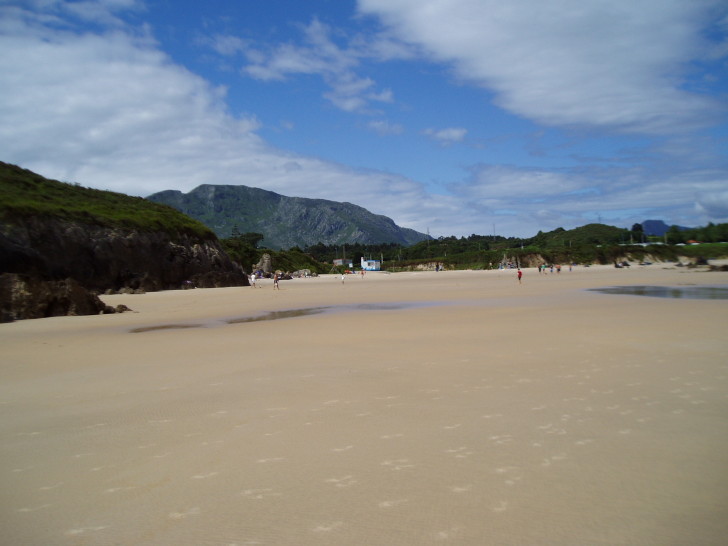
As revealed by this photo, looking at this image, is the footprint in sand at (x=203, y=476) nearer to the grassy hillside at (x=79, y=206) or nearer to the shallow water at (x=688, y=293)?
the shallow water at (x=688, y=293)

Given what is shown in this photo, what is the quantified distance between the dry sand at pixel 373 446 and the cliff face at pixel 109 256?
23.7 metres

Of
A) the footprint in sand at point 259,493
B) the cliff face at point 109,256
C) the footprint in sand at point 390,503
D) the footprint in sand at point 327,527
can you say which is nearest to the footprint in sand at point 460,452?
the footprint in sand at point 390,503

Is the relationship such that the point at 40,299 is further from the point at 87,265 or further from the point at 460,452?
the point at 460,452

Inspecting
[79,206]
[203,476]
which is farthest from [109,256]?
[203,476]

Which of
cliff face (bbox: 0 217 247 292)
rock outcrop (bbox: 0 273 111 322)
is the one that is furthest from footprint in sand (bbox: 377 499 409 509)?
cliff face (bbox: 0 217 247 292)

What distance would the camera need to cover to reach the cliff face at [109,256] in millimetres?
29406

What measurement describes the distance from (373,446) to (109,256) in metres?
37.6

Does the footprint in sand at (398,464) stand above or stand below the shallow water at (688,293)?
below

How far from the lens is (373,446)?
466 cm

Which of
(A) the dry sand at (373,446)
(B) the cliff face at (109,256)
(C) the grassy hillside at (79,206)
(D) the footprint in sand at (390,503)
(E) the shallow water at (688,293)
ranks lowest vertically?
(A) the dry sand at (373,446)

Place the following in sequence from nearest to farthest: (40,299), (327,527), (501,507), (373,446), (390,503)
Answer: (327,527)
(501,507)
(390,503)
(373,446)
(40,299)

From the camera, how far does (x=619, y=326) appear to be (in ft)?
41.8

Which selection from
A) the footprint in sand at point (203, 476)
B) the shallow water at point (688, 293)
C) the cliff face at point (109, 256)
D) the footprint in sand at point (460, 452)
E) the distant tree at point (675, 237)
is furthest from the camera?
the distant tree at point (675, 237)

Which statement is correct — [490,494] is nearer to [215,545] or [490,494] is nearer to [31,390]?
[215,545]
